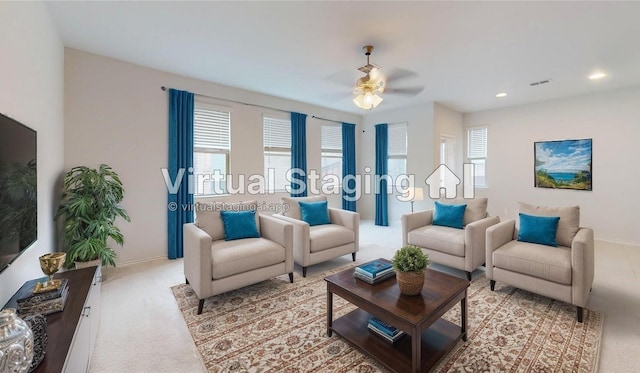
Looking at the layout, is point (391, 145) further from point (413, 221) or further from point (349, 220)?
point (349, 220)

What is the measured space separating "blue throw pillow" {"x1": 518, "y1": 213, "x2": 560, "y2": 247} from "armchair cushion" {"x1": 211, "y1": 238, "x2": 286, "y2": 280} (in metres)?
2.63

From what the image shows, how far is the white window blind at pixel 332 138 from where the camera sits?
6090 mm

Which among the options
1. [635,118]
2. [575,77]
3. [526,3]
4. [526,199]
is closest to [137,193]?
[526,3]

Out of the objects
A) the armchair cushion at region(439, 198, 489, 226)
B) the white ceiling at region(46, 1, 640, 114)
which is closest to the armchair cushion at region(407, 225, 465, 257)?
the armchair cushion at region(439, 198, 489, 226)

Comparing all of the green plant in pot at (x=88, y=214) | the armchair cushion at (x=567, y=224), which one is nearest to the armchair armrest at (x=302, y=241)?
the green plant in pot at (x=88, y=214)

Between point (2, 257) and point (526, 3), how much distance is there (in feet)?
13.3

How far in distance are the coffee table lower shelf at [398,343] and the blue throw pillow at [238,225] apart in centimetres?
147

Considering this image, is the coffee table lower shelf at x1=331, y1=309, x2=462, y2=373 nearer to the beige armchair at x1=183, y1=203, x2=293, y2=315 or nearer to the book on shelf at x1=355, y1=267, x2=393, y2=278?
the book on shelf at x1=355, y1=267, x2=393, y2=278

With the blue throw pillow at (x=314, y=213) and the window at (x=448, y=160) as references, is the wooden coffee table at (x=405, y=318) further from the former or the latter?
the window at (x=448, y=160)

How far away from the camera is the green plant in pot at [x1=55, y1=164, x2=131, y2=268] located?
9.32 ft

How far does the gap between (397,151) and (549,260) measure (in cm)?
401

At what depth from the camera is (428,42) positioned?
3.00m

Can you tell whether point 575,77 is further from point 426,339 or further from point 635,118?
point 426,339

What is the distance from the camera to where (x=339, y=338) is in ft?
6.79
